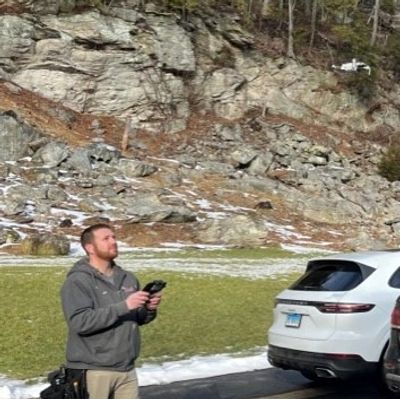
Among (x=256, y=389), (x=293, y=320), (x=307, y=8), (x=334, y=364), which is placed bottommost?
(x=256, y=389)

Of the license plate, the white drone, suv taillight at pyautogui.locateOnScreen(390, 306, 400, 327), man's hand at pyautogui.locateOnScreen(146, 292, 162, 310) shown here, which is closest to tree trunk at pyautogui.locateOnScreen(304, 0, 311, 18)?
the white drone

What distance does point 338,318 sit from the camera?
7410mm

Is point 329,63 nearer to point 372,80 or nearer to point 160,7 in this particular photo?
point 372,80

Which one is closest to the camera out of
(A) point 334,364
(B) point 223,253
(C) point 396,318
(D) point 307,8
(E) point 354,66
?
(C) point 396,318

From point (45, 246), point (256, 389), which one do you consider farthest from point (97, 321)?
point (45, 246)

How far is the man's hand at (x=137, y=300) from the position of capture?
4.43 metres

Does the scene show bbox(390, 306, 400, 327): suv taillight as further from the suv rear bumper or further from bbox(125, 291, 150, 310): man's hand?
bbox(125, 291, 150, 310): man's hand

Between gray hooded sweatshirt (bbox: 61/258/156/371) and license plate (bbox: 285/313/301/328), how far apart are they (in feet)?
11.0

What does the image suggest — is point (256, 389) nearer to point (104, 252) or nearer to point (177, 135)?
point (104, 252)

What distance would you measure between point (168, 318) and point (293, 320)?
14.8 feet

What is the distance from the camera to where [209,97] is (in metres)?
44.4

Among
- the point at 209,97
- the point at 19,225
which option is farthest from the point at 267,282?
the point at 209,97

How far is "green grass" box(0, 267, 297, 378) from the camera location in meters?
9.48

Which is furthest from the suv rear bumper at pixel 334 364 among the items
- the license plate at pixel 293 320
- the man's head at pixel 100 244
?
the man's head at pixel 100 244
